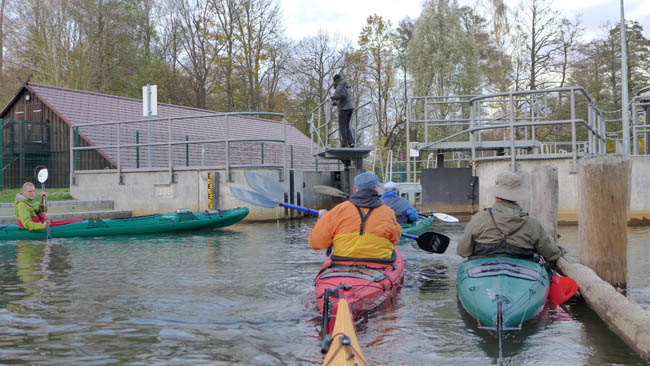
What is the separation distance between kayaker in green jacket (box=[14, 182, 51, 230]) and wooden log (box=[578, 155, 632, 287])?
34.4ft

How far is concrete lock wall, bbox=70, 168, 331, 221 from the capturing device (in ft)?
55.7

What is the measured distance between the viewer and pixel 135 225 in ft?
45.0

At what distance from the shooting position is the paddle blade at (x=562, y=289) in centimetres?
585

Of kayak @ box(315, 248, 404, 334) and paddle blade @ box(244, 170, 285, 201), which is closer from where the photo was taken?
kayak @ box(315, 248, 404, 334)

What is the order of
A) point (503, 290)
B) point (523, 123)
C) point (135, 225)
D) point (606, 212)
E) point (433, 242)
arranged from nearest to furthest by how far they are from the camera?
point (503, 290) → point (606, 212) → point (433, 242) → point (523, 123) → point (135, 225)

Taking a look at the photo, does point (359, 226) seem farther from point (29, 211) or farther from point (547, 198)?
point (29, 211)

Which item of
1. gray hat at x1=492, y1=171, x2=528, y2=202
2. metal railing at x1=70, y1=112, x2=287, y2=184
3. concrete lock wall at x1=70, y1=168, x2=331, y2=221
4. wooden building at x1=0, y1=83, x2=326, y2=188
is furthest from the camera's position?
wooden building at x1=0, y1=83, x2=326, y2=188

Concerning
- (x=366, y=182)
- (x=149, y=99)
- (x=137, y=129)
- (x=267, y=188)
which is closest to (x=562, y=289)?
(x=366, y=182)

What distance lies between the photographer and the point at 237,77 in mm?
36906

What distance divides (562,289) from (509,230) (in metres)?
0.84

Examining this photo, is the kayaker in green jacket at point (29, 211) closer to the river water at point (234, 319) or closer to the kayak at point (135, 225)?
the kayak at point (135, 225)

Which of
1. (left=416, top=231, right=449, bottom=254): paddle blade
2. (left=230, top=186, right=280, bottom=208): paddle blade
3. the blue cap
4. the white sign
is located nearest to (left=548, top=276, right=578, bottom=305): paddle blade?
the blue cap

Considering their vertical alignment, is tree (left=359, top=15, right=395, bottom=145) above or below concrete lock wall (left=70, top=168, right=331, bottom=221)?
above

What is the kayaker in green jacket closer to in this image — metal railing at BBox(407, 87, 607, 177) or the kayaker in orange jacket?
the kayaker in orange jacket
